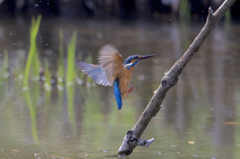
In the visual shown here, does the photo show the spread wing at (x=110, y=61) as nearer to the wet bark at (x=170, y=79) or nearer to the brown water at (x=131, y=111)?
the wet bark at (x=170, y=79)

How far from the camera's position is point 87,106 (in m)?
3.41

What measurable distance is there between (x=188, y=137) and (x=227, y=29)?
655cm

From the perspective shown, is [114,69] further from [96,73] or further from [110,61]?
[96,73]

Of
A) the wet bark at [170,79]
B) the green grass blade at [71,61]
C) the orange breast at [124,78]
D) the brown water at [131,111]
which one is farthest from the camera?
the green grass blade at [71,61]

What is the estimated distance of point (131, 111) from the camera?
3254 mm

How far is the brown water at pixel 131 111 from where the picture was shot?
2.23 m

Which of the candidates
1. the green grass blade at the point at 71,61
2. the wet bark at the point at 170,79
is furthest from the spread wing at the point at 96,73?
the green grass blade at the point at 71,61

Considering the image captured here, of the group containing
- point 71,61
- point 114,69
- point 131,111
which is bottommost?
point 131,111

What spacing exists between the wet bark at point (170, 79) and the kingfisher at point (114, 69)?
13 cm

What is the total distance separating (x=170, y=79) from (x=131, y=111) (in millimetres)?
1552

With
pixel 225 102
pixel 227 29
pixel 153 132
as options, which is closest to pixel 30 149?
pixel 153 132

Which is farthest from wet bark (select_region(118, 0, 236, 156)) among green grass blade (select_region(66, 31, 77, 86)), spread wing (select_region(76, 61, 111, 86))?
green grass blade (select_region(66, 31, 77, 86))

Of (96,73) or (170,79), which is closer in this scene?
(170,79)

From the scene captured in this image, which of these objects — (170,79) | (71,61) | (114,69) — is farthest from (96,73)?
(71,61)
